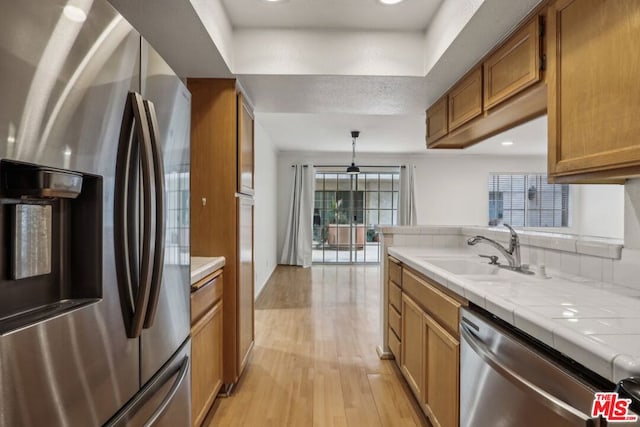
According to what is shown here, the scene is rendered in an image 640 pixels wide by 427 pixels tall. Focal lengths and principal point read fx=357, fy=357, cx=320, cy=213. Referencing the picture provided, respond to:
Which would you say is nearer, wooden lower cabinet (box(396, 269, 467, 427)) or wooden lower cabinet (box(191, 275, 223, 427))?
wooden lower cabinet (box(396, 269, 467, 427))

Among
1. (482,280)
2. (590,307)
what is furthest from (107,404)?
(482,280)

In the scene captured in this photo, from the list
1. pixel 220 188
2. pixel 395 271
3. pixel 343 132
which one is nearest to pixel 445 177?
pixel 343 132

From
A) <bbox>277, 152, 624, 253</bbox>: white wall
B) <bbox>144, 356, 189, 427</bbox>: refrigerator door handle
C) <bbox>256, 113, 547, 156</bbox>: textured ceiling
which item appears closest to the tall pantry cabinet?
<bbox>144, 356, 189, 427</bbox>: refrigerator door handle

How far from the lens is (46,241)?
28.5 inches

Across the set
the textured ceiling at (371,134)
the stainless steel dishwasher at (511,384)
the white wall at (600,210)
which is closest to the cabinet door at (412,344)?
the stainless steel dishwasher at (511,384)

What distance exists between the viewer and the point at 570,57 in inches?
54.1

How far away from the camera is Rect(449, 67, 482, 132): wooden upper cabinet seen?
2.11 meters

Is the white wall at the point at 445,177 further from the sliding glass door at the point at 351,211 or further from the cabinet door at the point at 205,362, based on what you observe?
the cabinet door at the point at 205,362

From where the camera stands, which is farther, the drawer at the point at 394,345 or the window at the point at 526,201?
the window at the point at 526,201

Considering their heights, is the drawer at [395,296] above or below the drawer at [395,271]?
below

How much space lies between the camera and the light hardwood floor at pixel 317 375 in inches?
83.5

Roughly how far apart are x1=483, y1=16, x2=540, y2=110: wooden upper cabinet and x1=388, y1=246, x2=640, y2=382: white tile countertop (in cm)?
90

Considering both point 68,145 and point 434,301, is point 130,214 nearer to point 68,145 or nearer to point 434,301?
point 68,145

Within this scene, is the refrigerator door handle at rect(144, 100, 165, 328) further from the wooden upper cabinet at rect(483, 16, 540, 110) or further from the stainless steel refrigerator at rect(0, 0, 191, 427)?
the wooden upper cabinet at rect(483, 16, 540, 110)
